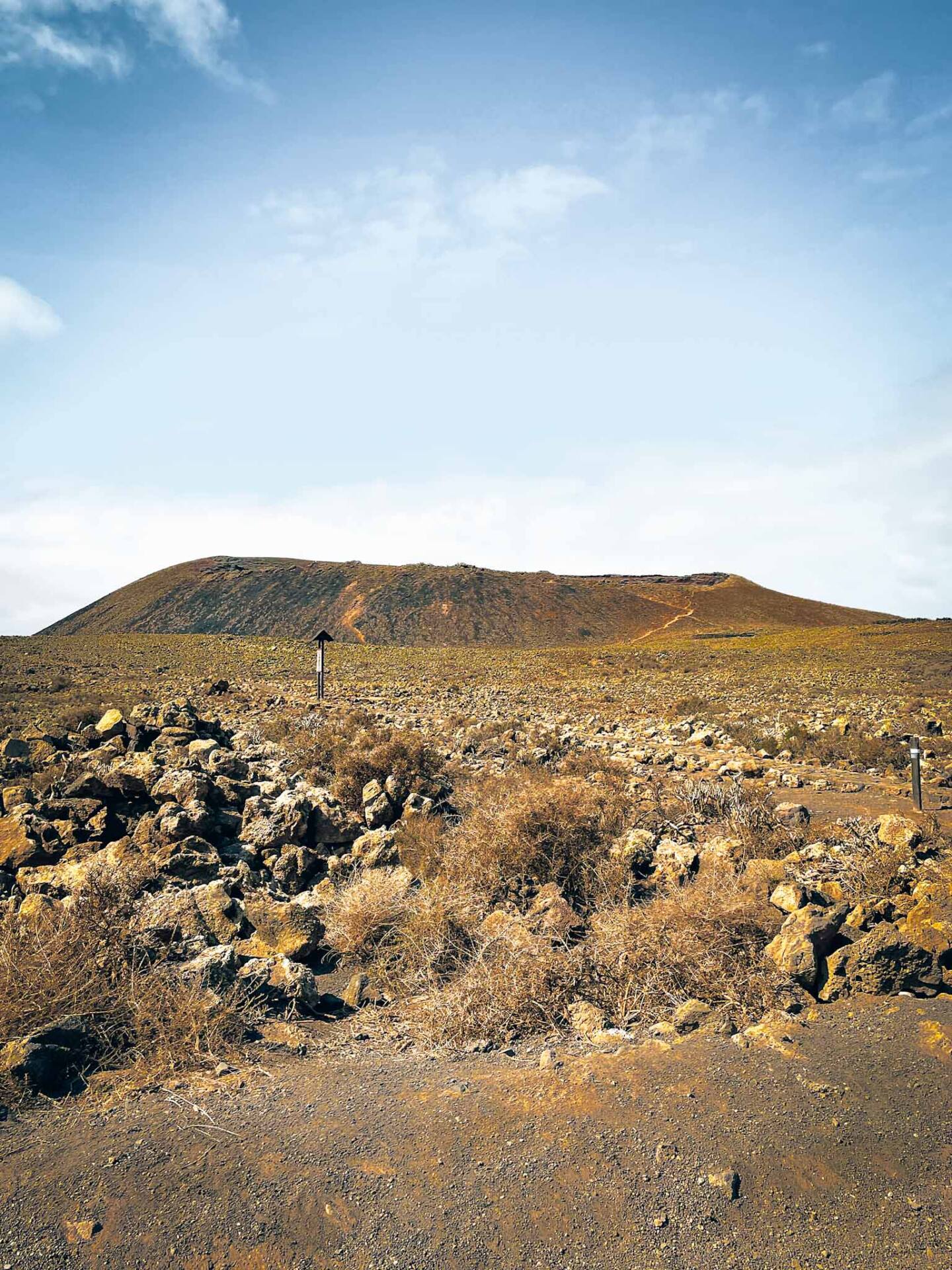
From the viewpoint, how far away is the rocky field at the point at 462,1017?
8.79ft

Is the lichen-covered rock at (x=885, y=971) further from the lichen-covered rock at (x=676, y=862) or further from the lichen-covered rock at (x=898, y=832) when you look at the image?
the lichen-covered rock at (x=898, y=832)

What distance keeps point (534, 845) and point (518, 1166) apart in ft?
10.6

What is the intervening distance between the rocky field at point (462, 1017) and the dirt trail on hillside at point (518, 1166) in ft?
0.04

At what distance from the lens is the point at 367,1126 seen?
317cm

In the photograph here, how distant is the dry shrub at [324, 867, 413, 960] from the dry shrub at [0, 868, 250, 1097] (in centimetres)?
140

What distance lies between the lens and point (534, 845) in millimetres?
6117

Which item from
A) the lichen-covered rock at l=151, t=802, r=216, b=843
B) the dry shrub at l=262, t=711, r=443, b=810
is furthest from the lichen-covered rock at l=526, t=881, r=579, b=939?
the lichen-covered rock at l=151, t=802, r=216, b=843

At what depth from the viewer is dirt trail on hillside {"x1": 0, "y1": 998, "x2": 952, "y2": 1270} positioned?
2.55m

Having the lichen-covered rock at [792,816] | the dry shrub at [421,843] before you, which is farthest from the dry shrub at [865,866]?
the dry shrub at [421,843]

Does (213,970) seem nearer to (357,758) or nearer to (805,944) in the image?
(805,944)

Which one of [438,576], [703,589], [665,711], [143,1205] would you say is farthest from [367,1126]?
[703,589]

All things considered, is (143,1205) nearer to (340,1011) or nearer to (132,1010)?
(132,1010)

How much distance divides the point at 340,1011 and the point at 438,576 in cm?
8339

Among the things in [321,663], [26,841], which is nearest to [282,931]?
[26,841]
